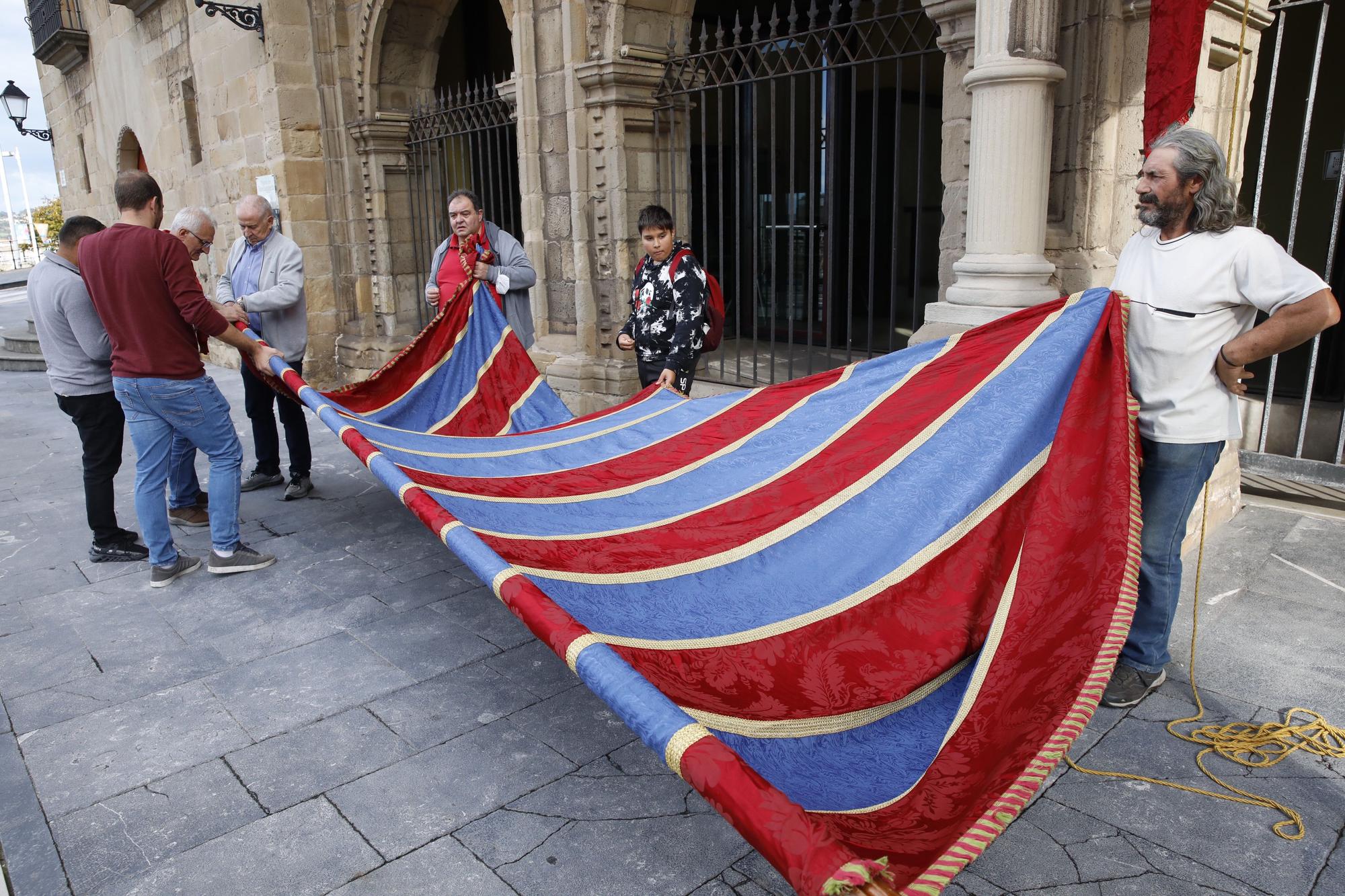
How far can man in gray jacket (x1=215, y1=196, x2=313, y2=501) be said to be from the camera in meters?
5.10

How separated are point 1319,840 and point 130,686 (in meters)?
3.65

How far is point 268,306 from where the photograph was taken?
5.07m

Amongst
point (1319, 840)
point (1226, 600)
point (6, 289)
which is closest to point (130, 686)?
point (1319, 840)

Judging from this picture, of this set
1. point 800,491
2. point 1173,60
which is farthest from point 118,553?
point 1173,60

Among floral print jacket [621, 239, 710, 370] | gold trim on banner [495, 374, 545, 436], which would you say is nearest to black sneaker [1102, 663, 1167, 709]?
floral print jacket [621, 239, 710, 370]

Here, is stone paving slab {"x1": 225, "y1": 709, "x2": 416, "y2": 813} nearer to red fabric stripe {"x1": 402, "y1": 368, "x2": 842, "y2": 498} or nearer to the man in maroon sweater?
red fabric stripe {"x1": 402, "y1": 368, "x2": 842, "y2": 498}

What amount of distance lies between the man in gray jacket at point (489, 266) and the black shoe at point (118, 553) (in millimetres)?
1972

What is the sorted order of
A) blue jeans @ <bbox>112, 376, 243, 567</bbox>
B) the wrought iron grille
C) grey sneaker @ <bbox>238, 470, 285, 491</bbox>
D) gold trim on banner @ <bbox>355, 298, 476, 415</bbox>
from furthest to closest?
the wrought iron grille, grey sneaker @ <bbox>238, 470, 285, 491</bbox>, gold trim on banner @ <bbox>355, 298, 476, 415</bbox>, blue jeans @ <bbox>112, 376, 243, 567</bbox>

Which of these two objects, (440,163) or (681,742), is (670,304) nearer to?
(681,742)

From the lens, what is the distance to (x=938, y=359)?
8.70 ft

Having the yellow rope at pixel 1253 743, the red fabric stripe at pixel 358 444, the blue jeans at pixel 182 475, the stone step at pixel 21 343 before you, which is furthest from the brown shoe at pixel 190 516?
the stone step at pixel 21 343

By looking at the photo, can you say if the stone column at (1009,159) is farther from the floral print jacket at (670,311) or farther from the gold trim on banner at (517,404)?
the gold trim on banner at (517,404)

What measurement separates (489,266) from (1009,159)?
111 inches

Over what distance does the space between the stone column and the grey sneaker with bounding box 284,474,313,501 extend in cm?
381
